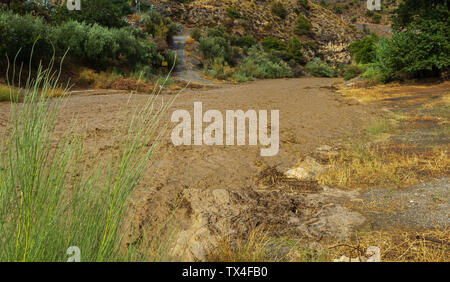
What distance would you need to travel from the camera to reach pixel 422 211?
3111mm

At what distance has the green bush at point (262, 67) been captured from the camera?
70.7 ft

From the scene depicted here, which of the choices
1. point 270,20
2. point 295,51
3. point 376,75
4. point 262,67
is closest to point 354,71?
point 376,75

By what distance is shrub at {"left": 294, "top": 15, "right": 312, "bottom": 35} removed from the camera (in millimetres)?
38184

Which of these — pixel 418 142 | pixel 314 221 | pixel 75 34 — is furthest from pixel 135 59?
pixel 314 221

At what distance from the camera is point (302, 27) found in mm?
38438

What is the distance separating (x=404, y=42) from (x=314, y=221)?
1181 cm

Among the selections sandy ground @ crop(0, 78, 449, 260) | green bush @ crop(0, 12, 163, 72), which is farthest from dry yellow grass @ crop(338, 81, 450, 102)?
green bush @ crop(0, 12, 163, 72)

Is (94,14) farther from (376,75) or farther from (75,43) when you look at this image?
(376,75)

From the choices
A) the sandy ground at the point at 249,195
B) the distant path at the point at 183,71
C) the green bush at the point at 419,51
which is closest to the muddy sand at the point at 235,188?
the sandy ground at the point at 249,195

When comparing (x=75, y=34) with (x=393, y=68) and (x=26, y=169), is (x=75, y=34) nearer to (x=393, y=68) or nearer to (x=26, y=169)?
(x=393, y=68)

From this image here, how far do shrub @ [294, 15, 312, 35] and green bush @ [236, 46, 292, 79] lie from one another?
13.5m

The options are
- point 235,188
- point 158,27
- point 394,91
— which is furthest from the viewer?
point 158,27

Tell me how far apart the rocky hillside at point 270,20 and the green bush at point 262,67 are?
7.75 metres

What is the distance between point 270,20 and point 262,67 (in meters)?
16.9
